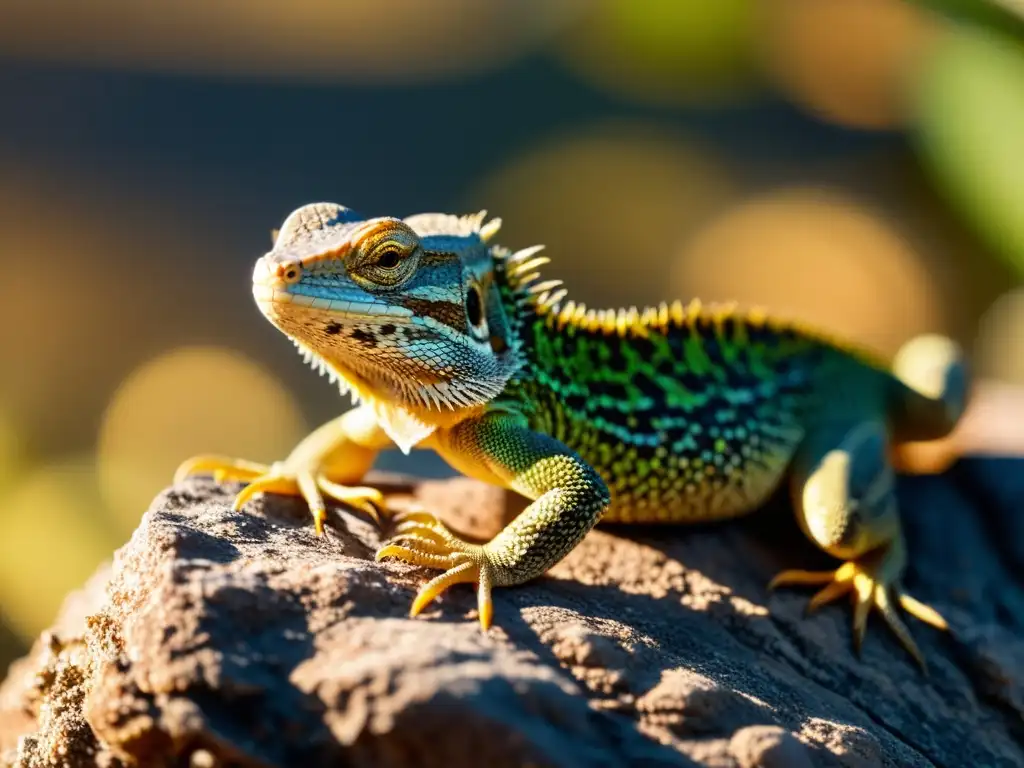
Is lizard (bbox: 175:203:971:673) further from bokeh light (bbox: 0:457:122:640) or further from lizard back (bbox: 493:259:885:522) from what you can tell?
bokeh light (bbox: 0:457:122:640)

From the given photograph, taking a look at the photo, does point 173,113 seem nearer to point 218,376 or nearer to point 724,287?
point 218,376

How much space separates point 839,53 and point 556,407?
14.9 metres

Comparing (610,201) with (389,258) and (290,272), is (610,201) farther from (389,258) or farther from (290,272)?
(290,272)

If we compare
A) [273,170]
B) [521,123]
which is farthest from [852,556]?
[521,123]

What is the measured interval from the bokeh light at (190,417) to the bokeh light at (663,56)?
9.07 meters

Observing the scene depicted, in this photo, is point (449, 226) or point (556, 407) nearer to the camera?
point (449, 226)

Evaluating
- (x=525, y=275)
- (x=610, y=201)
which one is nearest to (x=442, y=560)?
(x=525, y=275)

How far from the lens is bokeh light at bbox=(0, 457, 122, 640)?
26.1 ft

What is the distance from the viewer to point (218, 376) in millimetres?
11602

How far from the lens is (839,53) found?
691 inches

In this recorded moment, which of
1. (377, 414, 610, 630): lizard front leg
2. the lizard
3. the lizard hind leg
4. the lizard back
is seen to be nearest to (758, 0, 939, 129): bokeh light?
the lizard

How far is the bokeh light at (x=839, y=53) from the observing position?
1656cm

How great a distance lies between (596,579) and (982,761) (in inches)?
73.9

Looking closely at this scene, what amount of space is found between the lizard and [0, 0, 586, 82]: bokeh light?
13.0m
